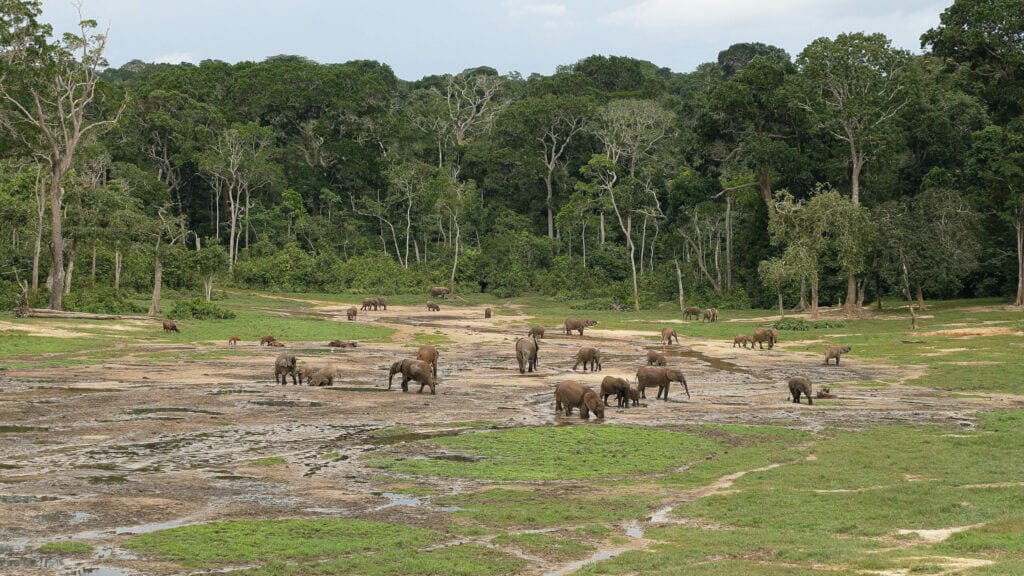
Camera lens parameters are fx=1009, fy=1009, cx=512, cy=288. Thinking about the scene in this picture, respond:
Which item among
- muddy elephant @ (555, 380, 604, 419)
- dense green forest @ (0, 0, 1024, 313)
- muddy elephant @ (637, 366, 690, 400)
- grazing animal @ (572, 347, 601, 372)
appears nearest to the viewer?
muddy elephant @ (555, 380, 604, 419)

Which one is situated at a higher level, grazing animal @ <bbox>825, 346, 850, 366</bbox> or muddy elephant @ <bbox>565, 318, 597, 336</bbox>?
muddy elephant @ <bbox>565, 318, 597, 336</bbox>

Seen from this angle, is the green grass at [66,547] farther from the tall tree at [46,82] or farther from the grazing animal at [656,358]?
the tall tree at [46,82]

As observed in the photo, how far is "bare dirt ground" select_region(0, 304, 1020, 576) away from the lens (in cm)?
1482

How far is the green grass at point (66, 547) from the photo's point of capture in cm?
1245

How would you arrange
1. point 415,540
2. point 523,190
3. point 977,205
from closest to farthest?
point 415,540 < point 977,205 < point 523,190

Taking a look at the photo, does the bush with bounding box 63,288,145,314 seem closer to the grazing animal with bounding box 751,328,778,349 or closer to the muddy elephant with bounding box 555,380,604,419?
the grazing animal with bounding box 751,328,778,349

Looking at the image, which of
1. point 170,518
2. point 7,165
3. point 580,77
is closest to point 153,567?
point 170,518

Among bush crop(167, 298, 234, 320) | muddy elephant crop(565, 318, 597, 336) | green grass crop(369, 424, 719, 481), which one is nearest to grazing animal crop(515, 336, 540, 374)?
green grass crop(369, 424, 719, 481)

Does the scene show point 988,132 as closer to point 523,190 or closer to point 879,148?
point 879,148

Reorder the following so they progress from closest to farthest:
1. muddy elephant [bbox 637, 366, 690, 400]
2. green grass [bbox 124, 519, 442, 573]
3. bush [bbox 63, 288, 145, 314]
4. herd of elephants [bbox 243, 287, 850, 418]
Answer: green grass [bbox 124, 519, 442, 573] < herd of elephants [bbox 243, 287, 850, 418] < muddy elephant [bbox 637, 366, 690, 400] < bush [bbox 63, 288, 145, 314]

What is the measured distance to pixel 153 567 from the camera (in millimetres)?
11938

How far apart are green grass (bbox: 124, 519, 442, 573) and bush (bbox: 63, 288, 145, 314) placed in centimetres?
3927

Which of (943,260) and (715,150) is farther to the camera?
(715,150)

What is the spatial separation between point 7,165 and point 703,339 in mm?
48845
